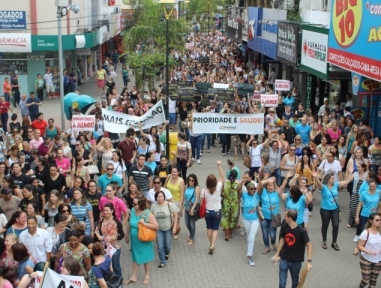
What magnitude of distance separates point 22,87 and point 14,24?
113 inches

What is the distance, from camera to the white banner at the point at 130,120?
1683 centimetres

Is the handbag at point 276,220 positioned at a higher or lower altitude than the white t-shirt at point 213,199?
lower

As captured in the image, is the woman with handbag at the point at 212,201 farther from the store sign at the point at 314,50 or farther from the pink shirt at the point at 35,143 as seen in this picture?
the store sign at the point at 314,50

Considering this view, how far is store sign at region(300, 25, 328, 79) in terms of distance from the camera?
2047 centimetres

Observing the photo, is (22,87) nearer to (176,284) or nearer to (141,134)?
(141,134)

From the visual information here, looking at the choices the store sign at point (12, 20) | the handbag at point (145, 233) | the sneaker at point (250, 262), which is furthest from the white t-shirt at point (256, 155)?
the store sign at point (12, 20)

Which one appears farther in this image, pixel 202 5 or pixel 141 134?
pixel 202 5

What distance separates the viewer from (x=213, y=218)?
11.5m

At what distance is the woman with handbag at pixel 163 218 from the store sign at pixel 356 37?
6.56 metres

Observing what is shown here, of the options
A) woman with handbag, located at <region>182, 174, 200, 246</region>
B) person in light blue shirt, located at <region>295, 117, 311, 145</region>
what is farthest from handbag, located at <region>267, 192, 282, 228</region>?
person in light blue shirt, located at <region>295, 117, 311, 145</region>

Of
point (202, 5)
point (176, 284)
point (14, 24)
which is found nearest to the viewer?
point (176, 284)

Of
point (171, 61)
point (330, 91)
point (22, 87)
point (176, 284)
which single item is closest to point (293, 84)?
point (330, 91)

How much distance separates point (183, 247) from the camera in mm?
12039

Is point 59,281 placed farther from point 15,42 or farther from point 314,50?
point 15,42
